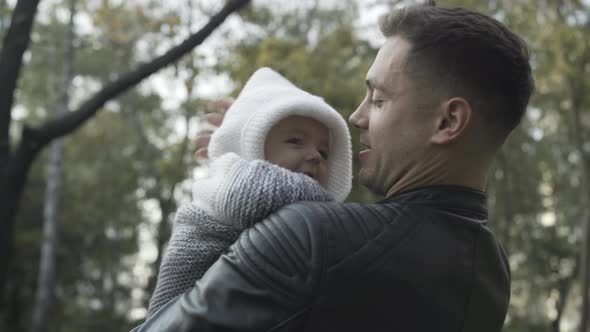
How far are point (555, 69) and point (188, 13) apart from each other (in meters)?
6.87

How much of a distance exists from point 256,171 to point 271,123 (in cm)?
72

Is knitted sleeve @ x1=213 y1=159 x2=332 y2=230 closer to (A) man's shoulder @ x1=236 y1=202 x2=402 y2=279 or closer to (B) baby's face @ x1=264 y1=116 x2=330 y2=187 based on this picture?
(A) man's shoulder @ x1=236 y1=202 x2=402 y2=279

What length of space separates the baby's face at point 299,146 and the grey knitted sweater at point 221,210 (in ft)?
1.26

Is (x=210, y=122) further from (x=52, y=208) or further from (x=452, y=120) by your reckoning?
(x=52, y=208)

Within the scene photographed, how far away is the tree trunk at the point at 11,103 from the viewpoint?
16.6ft

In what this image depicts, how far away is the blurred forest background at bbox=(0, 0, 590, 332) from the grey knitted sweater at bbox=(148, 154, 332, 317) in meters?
1.04

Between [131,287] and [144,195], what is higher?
[144,195]

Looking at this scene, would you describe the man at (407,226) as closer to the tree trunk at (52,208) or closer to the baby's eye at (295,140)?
the baby's eye at (295,140)

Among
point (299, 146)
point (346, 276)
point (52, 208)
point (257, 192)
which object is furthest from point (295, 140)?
point (52, 208)

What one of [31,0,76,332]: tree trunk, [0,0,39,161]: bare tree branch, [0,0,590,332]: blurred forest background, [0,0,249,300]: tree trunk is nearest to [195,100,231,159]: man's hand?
[0,0,590,332]: blurred forest background

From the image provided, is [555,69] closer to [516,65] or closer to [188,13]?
[188,13]

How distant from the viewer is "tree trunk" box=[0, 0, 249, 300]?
5.06 meters

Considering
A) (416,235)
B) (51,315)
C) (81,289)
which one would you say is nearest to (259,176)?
(416,235)

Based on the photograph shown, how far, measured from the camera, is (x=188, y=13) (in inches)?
544
